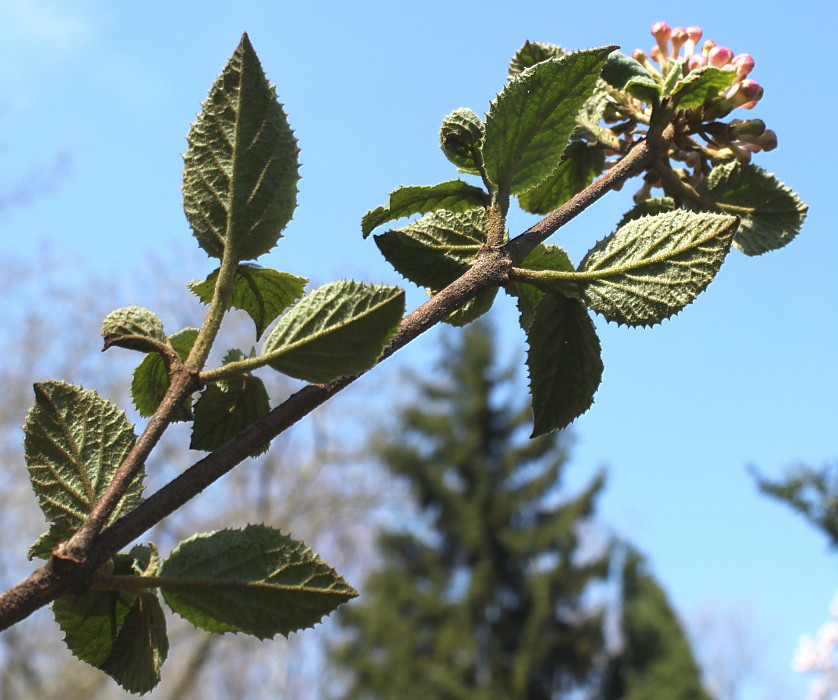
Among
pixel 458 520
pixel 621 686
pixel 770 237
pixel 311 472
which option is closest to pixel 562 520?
pixel 458 520

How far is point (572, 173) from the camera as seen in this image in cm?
96

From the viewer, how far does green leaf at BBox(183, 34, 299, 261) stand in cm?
62

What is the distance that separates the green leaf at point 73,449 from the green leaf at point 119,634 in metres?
0.07

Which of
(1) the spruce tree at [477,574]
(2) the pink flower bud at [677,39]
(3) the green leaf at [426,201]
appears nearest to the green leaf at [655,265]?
(3) the green leaf at [426,201]

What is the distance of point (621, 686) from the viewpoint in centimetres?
1666

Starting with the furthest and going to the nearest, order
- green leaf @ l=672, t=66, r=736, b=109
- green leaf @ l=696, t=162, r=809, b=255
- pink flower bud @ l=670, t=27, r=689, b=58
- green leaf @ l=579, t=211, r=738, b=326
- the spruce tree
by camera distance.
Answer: the spruce tree < pink flower bud @ l=670, t=27, r=689, b=58 < green leaf @ l=696, t=162, r=809, b=255 < green leaf @ l=672, t=66, r=736, b=109 < green leaf @ l=579, t=211, r=738, b=326

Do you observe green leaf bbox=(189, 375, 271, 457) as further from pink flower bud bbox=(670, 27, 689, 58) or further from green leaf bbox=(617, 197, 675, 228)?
pink flower bud bbox=(670, 27, 689, 58)

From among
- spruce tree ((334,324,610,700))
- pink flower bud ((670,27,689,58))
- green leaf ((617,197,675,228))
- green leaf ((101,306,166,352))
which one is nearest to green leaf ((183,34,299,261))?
green leaf ((101,306,166,352))

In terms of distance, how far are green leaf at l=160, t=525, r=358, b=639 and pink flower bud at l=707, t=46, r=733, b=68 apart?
747mm

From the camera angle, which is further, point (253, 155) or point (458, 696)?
point (458, 696)

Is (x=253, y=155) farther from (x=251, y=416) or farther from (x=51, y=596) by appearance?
(x=51, y=596)

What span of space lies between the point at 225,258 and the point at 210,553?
223mm

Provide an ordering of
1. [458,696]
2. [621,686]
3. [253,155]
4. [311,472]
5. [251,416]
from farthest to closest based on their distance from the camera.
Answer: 1. [311,472]
2. [621,686]
3. [458,696]
4. [251,416]
5. [253,155]

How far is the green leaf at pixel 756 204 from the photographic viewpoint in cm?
92
